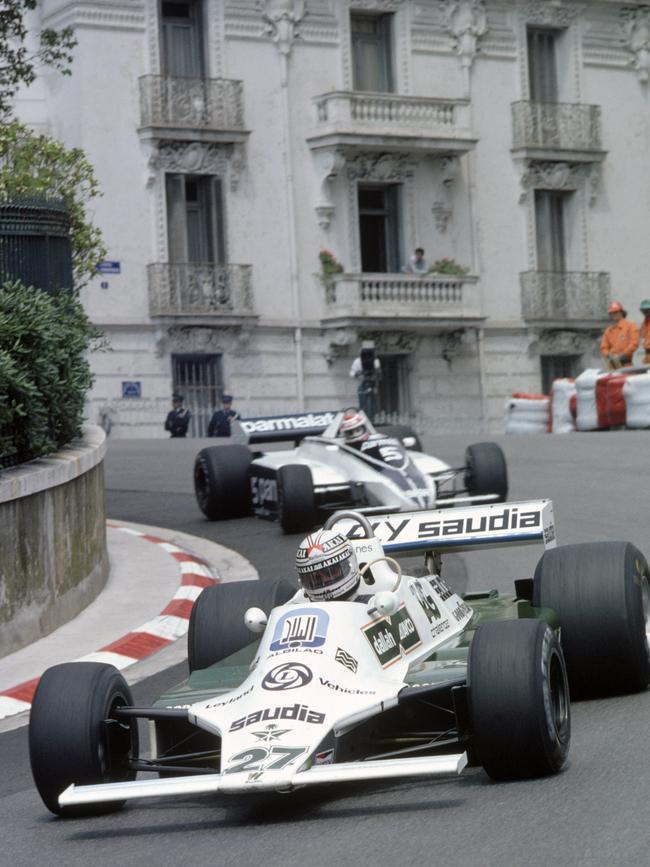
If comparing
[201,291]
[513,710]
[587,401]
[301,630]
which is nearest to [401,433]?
[587,401]

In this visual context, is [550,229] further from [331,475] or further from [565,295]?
[331,475]

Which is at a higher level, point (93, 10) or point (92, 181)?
point (93, 10)

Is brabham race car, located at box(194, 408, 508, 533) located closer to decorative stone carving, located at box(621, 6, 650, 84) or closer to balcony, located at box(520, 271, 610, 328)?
balcony, located at box(520, 271, 610, 328)

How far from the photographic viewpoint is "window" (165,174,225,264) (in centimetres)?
Result: 3509

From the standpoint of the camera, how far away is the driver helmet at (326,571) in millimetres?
7281

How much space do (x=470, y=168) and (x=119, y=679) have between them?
105 ft

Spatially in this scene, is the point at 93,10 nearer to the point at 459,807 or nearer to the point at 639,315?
the point at 639,315

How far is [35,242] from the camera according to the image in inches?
516

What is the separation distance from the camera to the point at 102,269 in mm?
33469

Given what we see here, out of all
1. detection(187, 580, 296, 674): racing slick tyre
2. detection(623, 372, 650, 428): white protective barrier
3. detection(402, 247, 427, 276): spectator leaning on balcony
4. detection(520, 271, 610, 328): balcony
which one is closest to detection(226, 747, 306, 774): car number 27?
detection(187, 580, 296, 674): racing slick tyre

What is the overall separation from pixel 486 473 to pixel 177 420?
16047 millimetres

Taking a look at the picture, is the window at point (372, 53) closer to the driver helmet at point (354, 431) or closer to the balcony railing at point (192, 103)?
the balcony railing at point (192, 103)

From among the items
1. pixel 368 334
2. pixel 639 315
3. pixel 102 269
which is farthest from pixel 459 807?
pixel 639 315

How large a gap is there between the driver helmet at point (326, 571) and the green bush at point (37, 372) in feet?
13.5
